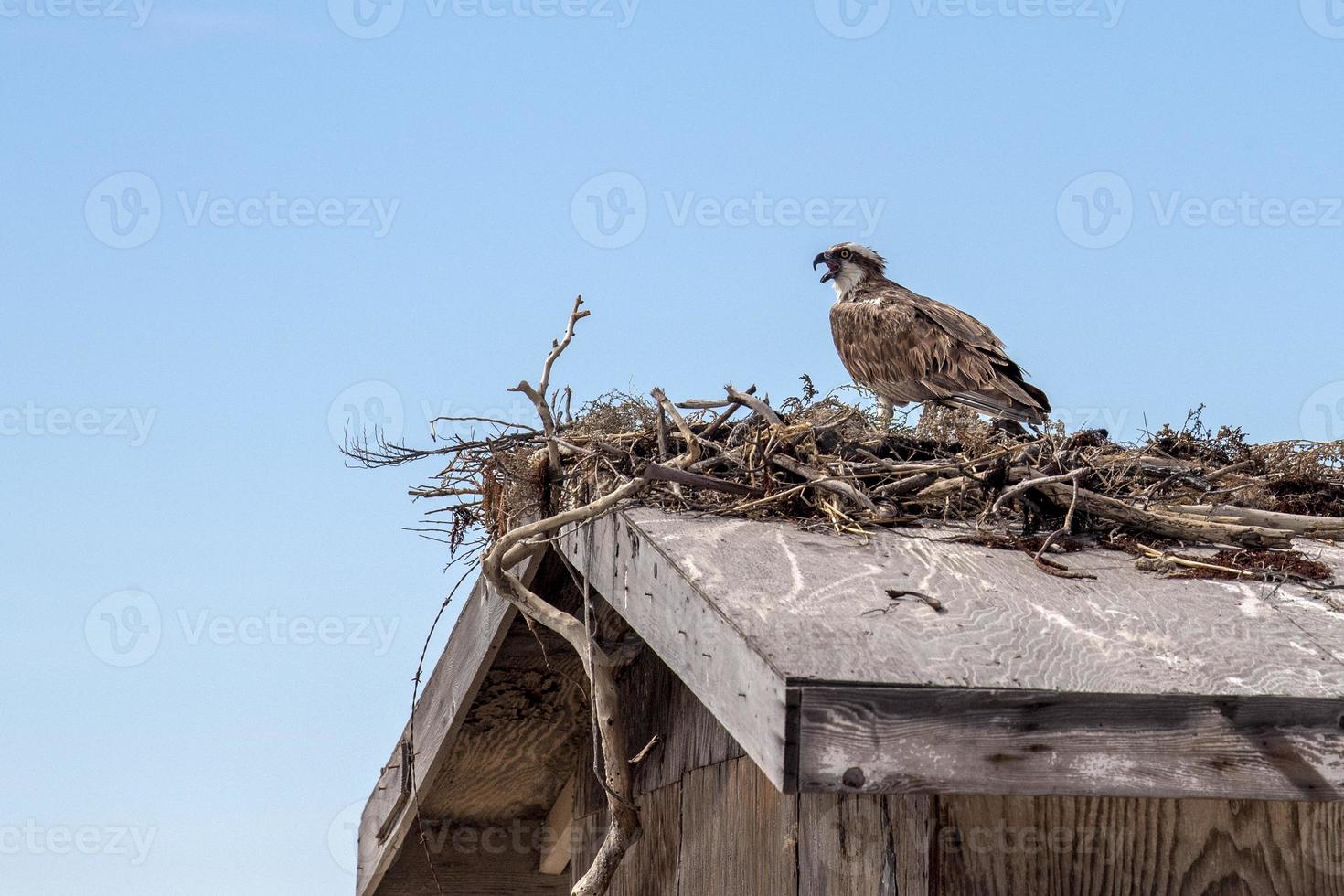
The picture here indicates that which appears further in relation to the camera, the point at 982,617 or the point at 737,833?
the point at 737,833

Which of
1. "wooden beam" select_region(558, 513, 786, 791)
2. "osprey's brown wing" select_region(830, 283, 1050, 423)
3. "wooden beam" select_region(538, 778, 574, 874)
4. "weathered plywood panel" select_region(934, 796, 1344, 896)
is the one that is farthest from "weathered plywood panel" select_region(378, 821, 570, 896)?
"osprey's brown wing" select_region(830, 283, 1050, 423)

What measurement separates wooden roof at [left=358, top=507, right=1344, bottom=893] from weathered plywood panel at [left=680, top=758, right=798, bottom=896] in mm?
737

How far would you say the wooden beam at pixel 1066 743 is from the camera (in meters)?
2.50

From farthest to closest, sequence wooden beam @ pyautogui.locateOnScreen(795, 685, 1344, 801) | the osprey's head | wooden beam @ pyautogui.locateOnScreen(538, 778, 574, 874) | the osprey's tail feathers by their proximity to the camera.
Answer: the osprey's head → the osprey's tail feathers → wooden beam @ pyautogui.locateOnScreen(538, 778, 574, 874) → wooden beam @ pyautogui.locateOnScreen(795, 685, 1344, 801)

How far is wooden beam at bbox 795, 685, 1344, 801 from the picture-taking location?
8.19 feet

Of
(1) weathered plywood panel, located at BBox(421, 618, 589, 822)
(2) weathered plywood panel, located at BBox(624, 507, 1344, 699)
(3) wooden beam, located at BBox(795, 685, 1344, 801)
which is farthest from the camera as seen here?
(1) weathered plywood panel, located at BBox(421, 618, 589, 822)

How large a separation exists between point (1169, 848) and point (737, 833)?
1.31 meters

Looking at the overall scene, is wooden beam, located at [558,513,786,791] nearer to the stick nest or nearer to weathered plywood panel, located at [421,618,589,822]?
the stick nest

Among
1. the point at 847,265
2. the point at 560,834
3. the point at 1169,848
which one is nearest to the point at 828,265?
the point at 847,265

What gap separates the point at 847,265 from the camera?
33.2ft

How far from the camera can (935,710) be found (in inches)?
101

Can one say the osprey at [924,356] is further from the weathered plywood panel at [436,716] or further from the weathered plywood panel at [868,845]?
the weathered plywood panel at [868,845]

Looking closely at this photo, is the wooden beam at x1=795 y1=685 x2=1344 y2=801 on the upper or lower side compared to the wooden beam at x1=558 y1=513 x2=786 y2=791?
lower

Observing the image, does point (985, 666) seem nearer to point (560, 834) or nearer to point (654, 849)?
point (654, 849)
